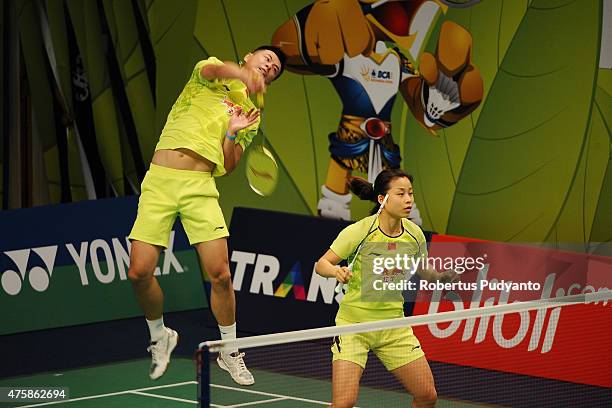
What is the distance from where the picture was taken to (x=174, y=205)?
8914 millimetres

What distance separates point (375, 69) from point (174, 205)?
582 cm

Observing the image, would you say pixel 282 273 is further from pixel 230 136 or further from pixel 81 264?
pixel 230 136

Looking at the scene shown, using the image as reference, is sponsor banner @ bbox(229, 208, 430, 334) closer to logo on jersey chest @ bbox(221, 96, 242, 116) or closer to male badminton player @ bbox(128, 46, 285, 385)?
male badminton player @ bbox(128, 46, 285, 385)

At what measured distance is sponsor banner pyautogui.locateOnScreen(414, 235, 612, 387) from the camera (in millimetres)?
11047

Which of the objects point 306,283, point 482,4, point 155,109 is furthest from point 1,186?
point 482,4

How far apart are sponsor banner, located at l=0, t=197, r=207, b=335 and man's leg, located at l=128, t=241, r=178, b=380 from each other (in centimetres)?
447

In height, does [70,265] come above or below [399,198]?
below

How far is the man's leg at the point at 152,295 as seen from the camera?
29.2 ft

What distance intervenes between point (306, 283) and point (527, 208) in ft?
8.03

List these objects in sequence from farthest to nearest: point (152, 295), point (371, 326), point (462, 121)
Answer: point (462, 121) → point (152, 295) → point (371, 326)

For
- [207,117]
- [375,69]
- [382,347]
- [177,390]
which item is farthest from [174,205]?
[375,69]

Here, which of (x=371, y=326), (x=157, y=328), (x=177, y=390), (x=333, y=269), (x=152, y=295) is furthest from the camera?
(x=177, y=390)

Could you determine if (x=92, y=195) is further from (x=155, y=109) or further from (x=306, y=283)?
(x=306, y=283)

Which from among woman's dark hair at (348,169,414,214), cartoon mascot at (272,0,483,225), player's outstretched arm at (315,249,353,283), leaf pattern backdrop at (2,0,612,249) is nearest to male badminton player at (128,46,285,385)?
player's outstretched arm at (315,249,353,283)
